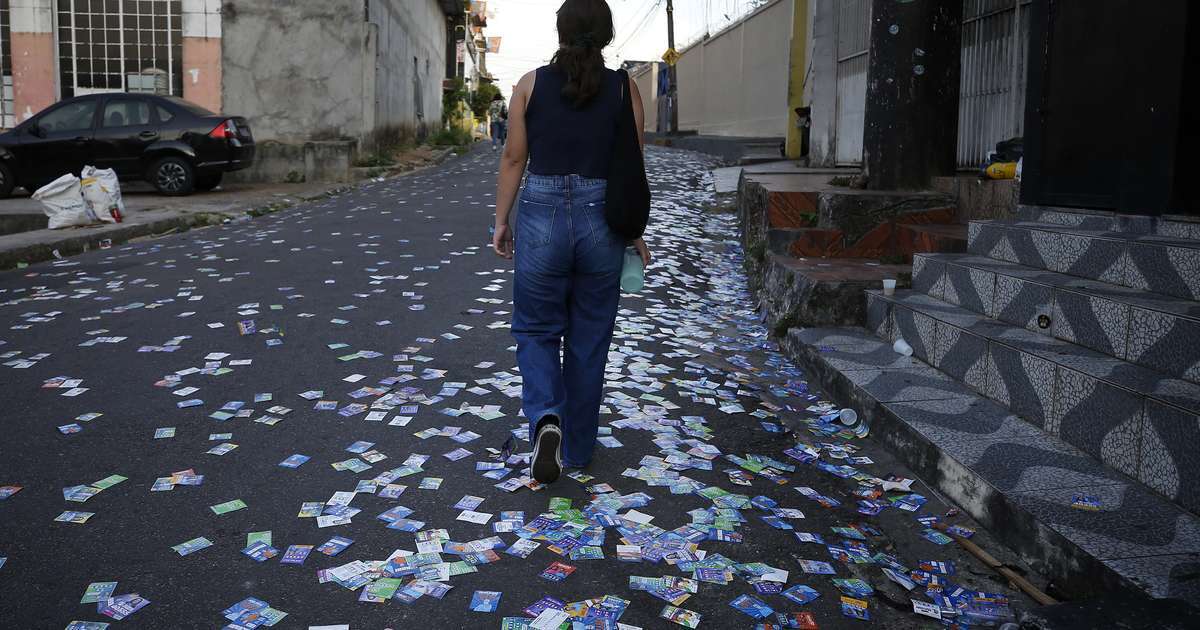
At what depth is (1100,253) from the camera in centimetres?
416

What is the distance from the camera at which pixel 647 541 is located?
299 centimetres

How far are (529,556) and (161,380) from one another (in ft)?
8.56

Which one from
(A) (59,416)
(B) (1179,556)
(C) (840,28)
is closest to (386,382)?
(A) (59,416)

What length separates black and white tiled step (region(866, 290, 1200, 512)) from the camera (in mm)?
2852

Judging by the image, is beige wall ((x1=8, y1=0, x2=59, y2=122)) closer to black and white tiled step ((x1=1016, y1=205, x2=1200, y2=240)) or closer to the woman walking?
the woman walking

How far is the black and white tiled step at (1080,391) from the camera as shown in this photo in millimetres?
2852

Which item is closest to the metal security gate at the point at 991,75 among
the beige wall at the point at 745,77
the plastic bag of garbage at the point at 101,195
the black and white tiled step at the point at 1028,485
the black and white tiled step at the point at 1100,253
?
the black and white tiled step at the point at 1100,253

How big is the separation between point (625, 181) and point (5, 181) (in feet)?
44.3

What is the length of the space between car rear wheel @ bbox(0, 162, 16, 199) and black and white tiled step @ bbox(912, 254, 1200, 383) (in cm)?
1356

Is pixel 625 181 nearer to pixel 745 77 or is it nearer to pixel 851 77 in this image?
pixel 851 77

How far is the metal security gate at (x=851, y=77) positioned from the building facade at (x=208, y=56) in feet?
31.5

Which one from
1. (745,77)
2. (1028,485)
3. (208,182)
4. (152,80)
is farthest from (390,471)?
(745,77)

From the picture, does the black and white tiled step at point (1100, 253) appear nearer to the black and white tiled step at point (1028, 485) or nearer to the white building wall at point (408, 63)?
the black and white tiled step at point (1028, 485)

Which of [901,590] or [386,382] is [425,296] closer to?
[386,382]
